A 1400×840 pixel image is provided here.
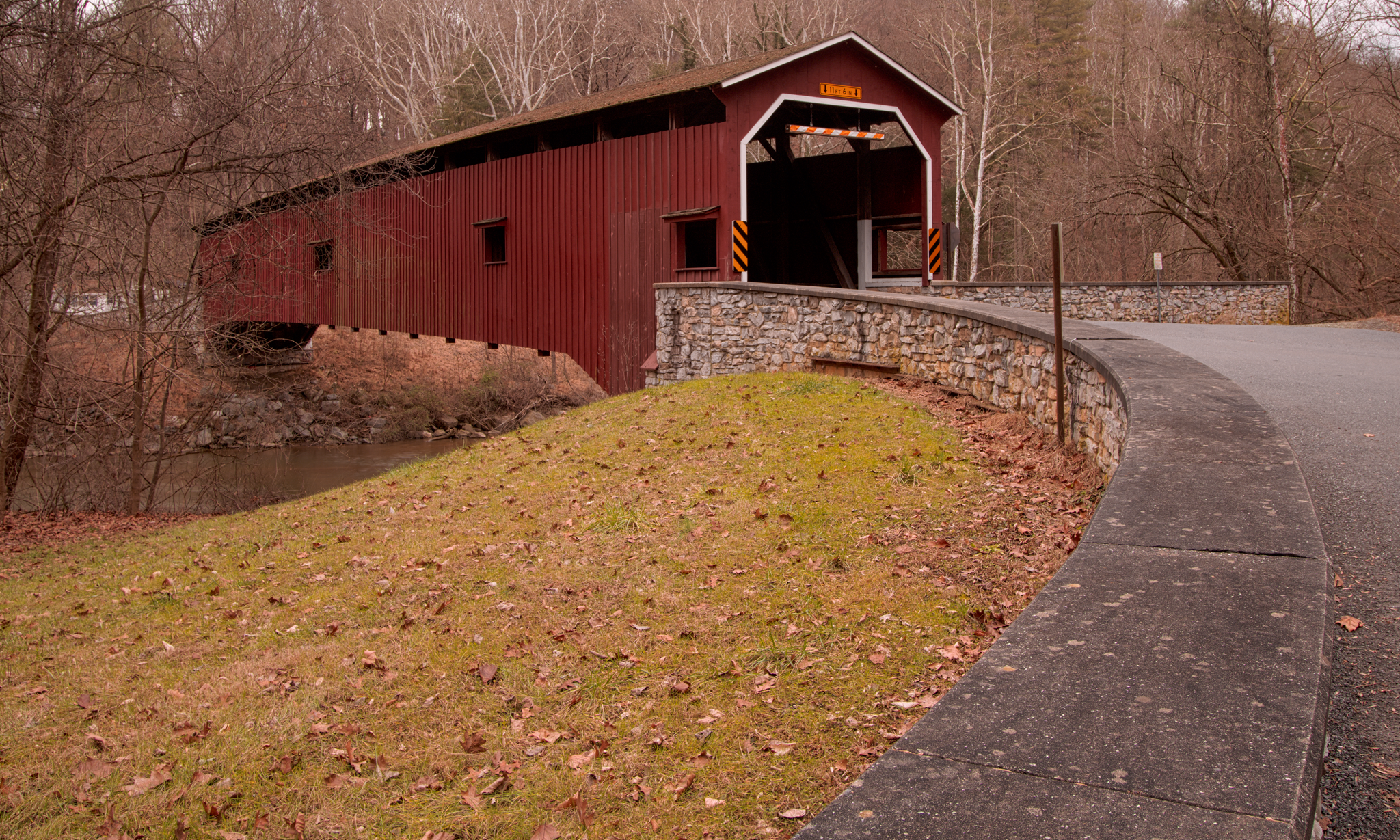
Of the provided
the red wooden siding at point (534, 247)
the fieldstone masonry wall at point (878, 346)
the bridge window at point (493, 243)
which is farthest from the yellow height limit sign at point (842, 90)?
the bridge window at point (493, 243)

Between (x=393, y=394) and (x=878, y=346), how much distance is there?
779 inches

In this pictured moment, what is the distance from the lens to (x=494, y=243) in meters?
18.8

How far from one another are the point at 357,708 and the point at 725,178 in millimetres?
10978

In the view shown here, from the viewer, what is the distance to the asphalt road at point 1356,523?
238 cm

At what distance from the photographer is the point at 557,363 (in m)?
29.6

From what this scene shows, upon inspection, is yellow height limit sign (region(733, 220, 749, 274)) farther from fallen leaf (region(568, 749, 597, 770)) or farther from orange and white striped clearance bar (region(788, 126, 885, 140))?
fallen leaf (region(568, 749, 597, 770))

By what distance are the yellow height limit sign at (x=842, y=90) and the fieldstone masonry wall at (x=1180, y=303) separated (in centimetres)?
652

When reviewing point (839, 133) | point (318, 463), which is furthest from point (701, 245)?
point (318, 463)

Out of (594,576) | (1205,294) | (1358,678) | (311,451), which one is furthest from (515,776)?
(311,451)

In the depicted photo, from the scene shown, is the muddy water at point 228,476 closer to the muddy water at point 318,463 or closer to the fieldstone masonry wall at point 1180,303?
the muddy water at point 318,463

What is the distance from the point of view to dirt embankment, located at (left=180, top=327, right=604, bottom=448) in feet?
83.4

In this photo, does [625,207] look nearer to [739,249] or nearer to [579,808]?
[739,249]

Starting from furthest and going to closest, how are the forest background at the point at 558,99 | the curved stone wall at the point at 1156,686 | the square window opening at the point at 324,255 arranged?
1. the square window opening at the point at 324,255
2. the forest background at the point at 558,99
3. the curved stone wall at the point at 1156,686

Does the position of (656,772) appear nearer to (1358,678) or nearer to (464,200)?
(1358,678)
